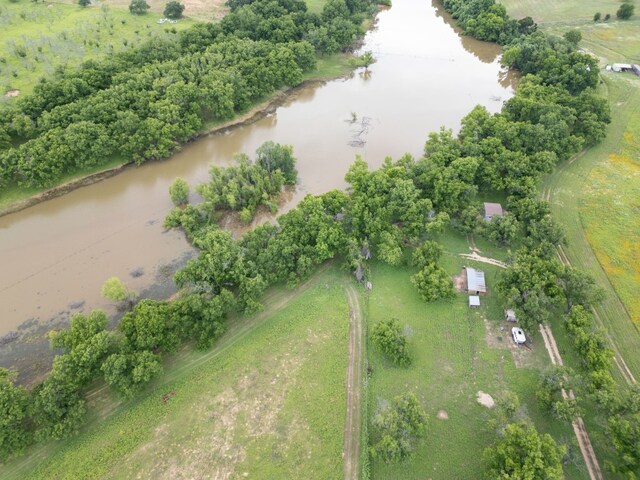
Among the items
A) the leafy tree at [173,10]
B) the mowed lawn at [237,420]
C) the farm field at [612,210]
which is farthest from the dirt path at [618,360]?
the leafy tree at [173,10]

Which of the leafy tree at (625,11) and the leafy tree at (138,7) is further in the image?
the leafy tree at (138,7)

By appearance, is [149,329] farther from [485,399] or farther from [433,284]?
[485,399]

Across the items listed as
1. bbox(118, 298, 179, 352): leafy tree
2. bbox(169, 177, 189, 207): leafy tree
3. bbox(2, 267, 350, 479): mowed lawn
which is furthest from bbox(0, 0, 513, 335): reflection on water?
bbox(2, 267, 350, 479): mowed lawn

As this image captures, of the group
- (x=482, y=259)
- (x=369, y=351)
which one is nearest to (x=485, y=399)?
(x=369, y=351)

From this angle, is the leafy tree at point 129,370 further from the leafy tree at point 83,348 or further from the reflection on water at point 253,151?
the reflection on water at point 253,151

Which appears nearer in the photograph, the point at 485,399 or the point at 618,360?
the point at 485,399

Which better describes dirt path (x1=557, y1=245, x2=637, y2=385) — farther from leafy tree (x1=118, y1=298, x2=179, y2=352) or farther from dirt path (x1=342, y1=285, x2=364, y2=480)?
leafy tree (x1=118, y1=298, x2=179, y2=352)

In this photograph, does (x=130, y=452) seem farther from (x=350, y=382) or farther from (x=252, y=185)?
(x=252, y=185)
